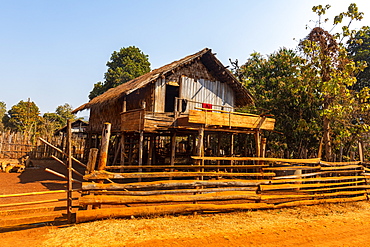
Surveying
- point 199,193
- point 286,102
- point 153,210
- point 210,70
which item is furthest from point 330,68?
point 153,210

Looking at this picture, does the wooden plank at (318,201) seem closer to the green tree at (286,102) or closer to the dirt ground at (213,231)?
the dirt ground at (213,231)

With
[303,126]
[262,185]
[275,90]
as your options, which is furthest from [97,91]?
[262,185]

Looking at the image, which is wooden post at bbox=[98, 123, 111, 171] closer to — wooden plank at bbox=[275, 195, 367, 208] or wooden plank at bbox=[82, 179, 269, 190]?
wooden plank at bbox=[82, 179, 269, 190]

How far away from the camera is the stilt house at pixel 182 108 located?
12.6 metres

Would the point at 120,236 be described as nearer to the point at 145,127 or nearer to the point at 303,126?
the point at 145,127

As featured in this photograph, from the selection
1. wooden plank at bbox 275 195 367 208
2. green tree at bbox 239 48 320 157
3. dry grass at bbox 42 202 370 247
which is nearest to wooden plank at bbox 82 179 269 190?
dry grass at bbox 42 202 370 247

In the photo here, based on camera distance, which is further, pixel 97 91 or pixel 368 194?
pixel 97 91

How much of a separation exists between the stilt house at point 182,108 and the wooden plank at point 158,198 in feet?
10.7

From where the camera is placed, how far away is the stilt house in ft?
41.2

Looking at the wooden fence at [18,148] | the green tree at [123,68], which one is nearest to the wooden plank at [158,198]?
the wooden fence at [18,148]

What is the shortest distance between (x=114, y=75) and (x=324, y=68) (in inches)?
1092

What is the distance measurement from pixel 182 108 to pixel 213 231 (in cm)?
953

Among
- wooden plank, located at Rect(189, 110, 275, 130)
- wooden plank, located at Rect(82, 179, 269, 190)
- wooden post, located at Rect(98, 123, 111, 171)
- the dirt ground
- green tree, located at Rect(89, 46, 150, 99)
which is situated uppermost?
green tree, located at Rect(89, 46, 150, 99)

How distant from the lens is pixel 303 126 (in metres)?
14.3
